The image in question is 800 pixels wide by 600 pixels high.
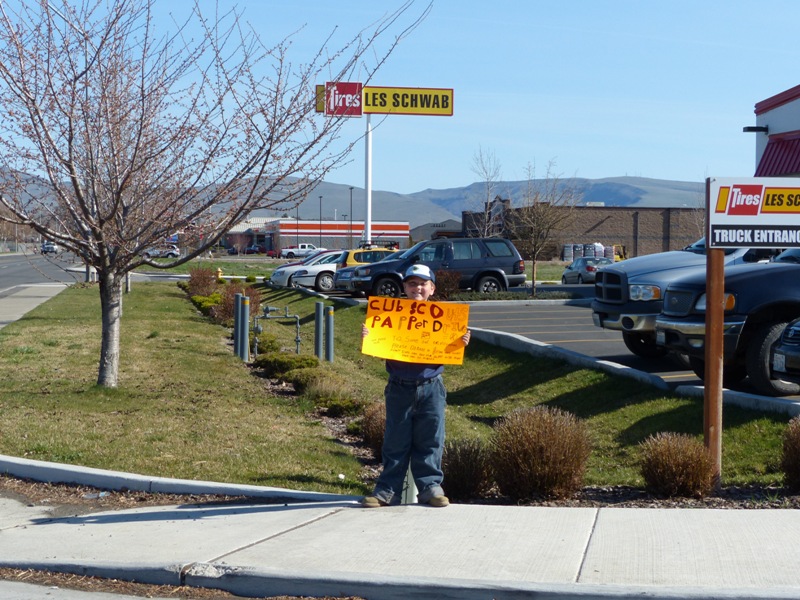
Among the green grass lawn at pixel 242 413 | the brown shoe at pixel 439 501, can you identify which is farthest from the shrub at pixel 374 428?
the brown shoe at pixel 439 501

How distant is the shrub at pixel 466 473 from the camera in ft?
24.7

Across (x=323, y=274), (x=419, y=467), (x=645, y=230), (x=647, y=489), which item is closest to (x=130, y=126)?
(x=419, y=467)

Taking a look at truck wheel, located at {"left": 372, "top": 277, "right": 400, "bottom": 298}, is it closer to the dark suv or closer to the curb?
the dark suv

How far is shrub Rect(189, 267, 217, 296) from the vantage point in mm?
31453

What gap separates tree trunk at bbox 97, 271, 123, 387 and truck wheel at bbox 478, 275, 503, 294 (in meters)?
17.9

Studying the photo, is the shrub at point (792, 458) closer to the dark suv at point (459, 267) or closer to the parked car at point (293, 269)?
the dark suv at point (459, 267)

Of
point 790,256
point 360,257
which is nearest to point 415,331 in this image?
point 790,256

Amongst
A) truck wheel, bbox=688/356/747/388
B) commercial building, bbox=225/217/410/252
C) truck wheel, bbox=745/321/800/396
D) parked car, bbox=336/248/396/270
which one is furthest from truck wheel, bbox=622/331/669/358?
commercial building, bbox=225/217/410/252

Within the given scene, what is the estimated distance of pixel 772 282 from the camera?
1060 cm

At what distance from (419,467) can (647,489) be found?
1.85m

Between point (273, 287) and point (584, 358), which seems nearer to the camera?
point (584, 358)

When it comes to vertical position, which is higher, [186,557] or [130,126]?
[130,126]

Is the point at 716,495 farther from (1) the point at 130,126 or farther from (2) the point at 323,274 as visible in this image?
(2) the point at 323,274

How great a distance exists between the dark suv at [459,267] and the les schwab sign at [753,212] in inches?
811
